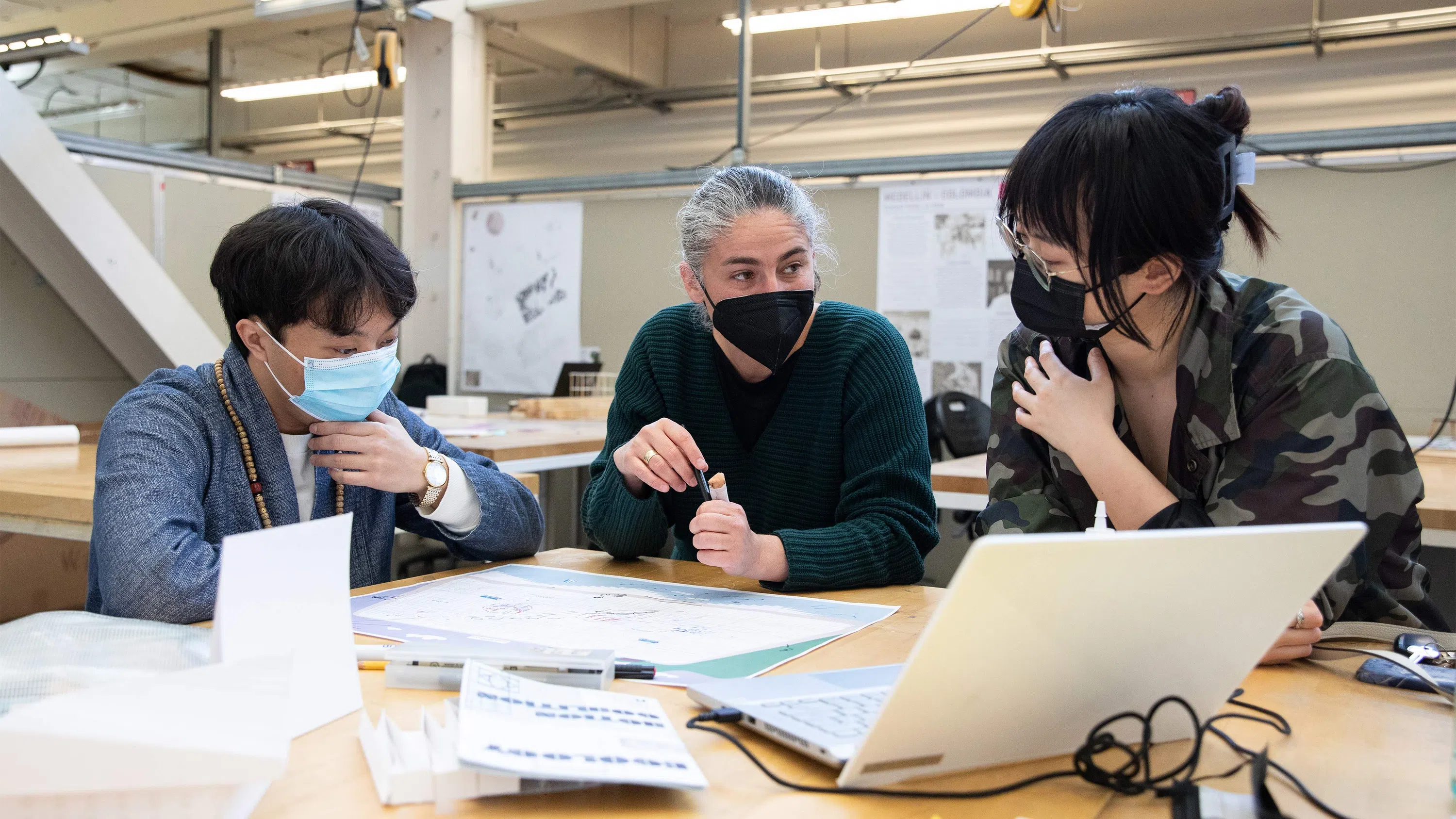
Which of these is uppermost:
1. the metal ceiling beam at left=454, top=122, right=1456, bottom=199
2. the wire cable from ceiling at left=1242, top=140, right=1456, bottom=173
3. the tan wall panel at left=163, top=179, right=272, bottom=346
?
the metal ceiling beam at left=454, top=122, right=1456, bottom=199

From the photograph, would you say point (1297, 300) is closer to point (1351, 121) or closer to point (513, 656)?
point (513, 656)

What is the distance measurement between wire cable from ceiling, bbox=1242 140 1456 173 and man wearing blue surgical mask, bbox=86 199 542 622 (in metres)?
2.84

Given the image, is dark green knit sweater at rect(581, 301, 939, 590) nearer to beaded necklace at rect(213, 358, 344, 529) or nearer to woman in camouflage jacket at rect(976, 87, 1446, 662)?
woman in camouflage jacket at rect(976, 87, 1446, 662)

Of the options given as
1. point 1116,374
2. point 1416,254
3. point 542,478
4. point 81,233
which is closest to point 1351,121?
point 1416,254

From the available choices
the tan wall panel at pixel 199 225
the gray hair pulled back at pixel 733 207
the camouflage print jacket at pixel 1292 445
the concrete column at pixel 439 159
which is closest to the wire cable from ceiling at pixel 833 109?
the concrete column at pixel 439 159

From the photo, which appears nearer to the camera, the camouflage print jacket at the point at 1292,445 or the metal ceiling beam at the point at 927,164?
the camouflage print jacket at the point at 1292,445

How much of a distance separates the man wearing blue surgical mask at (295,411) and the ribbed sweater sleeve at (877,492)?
46 cm

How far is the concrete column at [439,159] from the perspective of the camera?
532cm

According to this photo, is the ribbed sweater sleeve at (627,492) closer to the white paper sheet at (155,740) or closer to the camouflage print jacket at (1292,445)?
the camouflage print jacket at (1292,445)

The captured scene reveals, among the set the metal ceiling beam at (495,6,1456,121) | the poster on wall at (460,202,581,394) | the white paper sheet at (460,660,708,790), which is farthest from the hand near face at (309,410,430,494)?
the metal ceiling beam at (495,6,1456,121)

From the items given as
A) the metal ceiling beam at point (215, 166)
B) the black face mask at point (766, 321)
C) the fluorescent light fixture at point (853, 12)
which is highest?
the fluorescent light fixture at point (853, 12)

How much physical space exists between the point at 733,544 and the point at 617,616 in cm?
19

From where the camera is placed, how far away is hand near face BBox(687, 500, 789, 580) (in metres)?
1.30

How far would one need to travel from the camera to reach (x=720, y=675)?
3.13ft
